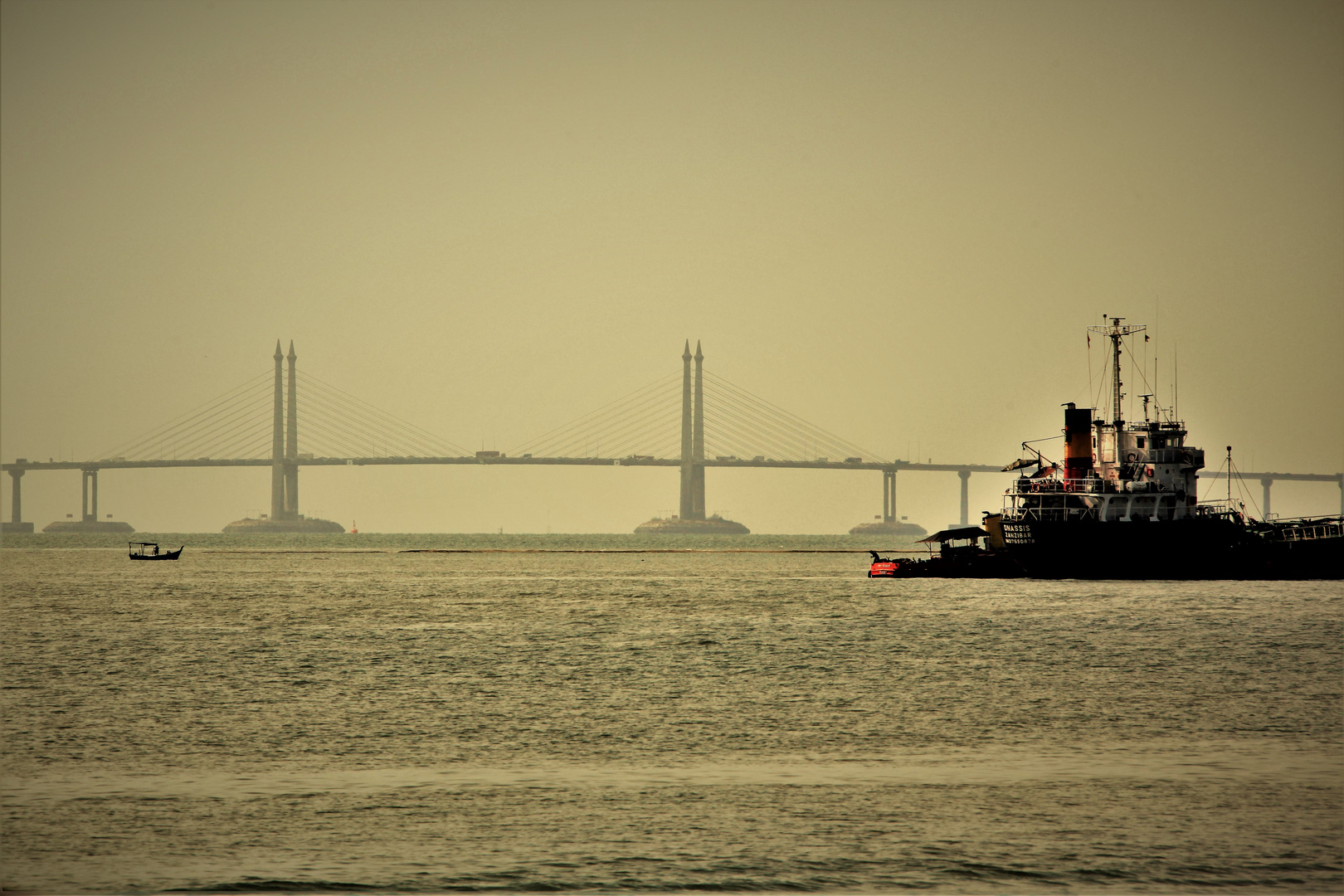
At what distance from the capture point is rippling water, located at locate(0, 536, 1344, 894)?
15.9 meters

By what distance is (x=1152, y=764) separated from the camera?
71.3ft

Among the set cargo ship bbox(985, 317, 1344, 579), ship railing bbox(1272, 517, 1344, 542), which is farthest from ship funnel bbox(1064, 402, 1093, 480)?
ship railing bbox(1272, 517, 1344, 542)

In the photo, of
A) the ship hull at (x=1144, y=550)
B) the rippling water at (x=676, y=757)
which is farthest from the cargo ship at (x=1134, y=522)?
the rippling water at (x=676, y=757)

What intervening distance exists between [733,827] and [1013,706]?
12809 millimetres

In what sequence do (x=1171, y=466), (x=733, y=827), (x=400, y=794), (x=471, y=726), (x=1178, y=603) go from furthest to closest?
(x=1171, y=466) < (x=1178, y=603) < (x=471, y=726) < (x=400, y=794) < (x=733, y=827)

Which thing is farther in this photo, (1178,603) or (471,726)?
(1178,603)

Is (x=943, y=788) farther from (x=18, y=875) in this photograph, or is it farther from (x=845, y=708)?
(x=18, y=875)

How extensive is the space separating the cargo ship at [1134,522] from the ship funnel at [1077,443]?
0.07 metres

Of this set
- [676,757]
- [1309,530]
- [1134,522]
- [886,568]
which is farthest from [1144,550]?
[676,757]

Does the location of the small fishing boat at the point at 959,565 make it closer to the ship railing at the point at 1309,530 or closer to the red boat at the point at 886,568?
the red boat at the point at 886,568

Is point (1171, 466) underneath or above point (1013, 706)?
above

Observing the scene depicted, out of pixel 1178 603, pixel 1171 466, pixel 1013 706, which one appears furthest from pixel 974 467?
pixel 1013 706

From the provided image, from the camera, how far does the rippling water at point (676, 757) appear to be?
1592 centimetres

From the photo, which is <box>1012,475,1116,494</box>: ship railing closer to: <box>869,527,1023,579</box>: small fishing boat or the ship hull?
the ship hull
